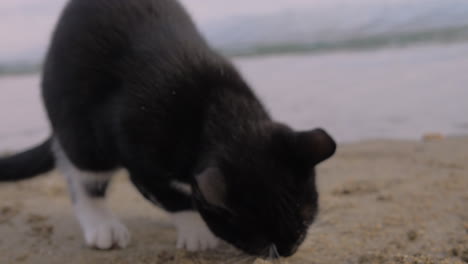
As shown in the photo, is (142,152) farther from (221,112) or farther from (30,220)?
(30,220)

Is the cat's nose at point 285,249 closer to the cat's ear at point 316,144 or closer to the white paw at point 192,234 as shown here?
the cat's ear at point 316,144

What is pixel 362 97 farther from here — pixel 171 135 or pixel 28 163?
pixel 171 135

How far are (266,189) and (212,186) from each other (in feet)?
0.67

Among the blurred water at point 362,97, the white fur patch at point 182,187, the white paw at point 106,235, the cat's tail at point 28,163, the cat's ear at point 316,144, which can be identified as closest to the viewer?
the cat's ear at point 316,144

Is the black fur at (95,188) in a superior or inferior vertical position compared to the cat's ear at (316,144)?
inferior

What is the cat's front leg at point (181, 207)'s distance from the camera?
7.07 feet

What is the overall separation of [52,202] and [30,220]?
574 millimetres

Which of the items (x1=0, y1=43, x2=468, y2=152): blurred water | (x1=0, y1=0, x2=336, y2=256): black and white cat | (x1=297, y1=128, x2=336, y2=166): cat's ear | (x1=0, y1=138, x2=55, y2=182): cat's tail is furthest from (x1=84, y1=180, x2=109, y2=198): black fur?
(x1=0, y1=43, x2=468, y2=152): blurred water

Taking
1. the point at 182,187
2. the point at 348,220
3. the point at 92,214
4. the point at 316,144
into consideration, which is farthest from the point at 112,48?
the point at 348,220

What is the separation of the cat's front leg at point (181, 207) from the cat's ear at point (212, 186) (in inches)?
17.0

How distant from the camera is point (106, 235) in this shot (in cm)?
247

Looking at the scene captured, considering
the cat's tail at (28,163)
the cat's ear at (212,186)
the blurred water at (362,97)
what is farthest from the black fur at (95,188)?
the blurred water at (362,97)

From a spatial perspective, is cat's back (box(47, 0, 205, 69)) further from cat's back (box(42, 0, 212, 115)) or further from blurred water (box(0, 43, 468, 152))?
blurred water (box(0, 43, 468, 152))

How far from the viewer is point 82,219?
264 cm
